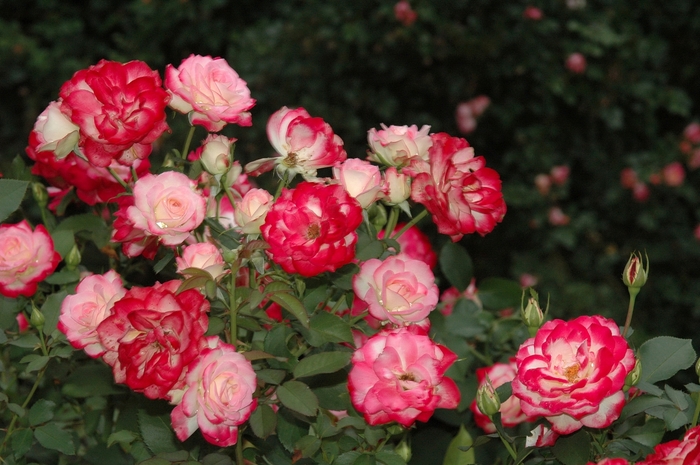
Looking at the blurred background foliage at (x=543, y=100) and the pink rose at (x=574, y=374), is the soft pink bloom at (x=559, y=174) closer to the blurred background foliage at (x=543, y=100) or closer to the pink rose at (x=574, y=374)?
the blurred background foliage at (x=543, y=100)

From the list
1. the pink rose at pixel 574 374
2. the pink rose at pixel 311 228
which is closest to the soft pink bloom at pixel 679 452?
the pink rose at pixel 574 374

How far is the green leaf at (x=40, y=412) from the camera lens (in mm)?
855

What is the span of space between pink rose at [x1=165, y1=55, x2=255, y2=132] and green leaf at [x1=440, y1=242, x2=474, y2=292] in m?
0.38

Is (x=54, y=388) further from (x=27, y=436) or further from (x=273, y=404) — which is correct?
(x=273, y=404)

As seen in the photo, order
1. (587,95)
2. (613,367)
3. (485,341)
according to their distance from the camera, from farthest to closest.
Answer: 1. (587,95)
2. (485,341)
3. (613,367)

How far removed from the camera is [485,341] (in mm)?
1075

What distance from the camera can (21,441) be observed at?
839 millimetres

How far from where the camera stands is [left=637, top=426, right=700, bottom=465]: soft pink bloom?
2.10ft

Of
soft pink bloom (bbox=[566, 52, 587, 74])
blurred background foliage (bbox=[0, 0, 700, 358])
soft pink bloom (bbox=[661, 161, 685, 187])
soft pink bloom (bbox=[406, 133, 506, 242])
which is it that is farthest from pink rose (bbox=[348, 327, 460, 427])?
soft pink bloom (bbox=[661, 161, 685, 187])

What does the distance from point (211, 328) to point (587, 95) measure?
199cm

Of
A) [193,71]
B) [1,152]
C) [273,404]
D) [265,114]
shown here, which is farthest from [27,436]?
[1,152]

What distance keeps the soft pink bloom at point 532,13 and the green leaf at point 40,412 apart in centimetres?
188

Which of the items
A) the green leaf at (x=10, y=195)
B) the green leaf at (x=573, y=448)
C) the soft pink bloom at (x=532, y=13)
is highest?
the green leaf at (x=10, y=195)

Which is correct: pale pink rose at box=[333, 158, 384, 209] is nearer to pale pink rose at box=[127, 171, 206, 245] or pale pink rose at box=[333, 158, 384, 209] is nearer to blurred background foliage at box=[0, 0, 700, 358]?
pale pink rose at box=[127, 171, 206, 245]
